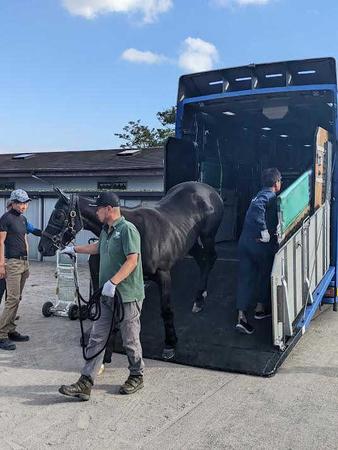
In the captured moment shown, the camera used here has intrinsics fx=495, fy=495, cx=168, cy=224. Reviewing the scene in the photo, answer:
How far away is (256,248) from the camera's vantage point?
5742 millimetres

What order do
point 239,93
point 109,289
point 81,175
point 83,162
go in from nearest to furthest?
point 109,289, point 239,93, point 81,175, point 83,162

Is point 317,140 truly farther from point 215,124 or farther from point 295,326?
point 215,124

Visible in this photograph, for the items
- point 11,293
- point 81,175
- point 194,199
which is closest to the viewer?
point 11,293

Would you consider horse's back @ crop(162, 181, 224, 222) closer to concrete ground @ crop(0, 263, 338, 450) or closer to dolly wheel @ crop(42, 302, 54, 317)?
concrete ground @ crop(0, 263, 338, 450)

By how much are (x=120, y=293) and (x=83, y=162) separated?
1756 centimetres

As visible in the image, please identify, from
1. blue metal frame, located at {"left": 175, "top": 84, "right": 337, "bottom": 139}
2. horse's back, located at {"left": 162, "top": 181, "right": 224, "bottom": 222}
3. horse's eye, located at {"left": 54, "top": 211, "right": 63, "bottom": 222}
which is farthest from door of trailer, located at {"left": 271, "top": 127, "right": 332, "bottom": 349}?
horse's eye, located at {"left": 54, "top": 211, "right": 63, "bottom": 222}

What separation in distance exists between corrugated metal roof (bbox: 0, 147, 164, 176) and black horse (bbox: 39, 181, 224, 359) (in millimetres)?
11320

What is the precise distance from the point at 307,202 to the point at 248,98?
1956 mm

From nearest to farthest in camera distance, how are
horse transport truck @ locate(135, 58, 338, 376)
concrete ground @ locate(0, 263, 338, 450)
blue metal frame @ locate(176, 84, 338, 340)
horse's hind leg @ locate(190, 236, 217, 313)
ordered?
concrete ground @ locate(0, 263, 338, 450) → horse transport truck @ locate(135, 58, 338, 376) → blue metal frame @ locate(176, 84, 338, 340) → horse's hind leg @ locate(190, 236, 217, 313)

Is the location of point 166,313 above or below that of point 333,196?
below

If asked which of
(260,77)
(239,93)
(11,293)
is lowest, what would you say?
(11,293)

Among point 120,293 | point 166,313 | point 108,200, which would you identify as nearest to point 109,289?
point 120,293

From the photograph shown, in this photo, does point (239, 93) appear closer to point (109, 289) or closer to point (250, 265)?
point (250, 265)

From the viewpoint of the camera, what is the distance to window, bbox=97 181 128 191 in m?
18.9
